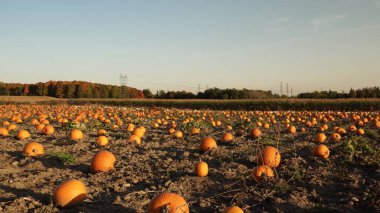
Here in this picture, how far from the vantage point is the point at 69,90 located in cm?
8162

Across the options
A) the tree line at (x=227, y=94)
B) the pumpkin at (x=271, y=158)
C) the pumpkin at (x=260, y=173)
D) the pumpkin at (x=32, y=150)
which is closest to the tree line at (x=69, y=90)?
the tree line at (x=227, y=94)

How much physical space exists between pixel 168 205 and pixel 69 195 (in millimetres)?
1564

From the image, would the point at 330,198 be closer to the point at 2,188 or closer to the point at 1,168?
the point at 2,188

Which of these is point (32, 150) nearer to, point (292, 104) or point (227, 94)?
point (292, 104)

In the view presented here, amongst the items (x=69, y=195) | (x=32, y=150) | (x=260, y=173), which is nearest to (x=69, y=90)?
(x=32, y=150)

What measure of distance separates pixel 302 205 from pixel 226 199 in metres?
1.03

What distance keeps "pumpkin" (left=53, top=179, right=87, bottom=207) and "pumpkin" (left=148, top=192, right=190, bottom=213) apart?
49.6 inches

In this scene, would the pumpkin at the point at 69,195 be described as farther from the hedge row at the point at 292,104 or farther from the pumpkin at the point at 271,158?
the hedge row at the point at 292,104

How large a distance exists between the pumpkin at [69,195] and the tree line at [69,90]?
79744 mm

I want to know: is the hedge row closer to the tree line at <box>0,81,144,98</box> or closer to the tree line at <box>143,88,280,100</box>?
the tree line at <box>143,88,280,100</box>

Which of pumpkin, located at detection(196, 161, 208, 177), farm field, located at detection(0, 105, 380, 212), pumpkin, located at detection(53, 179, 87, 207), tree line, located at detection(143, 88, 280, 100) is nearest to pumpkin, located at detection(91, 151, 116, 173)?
farm field, located at detection(0, 105, 380, 212)

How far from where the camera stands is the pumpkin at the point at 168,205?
386cm

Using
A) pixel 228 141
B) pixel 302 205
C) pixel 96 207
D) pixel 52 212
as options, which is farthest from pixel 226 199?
pixel 228 141

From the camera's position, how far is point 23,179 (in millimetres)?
5789
